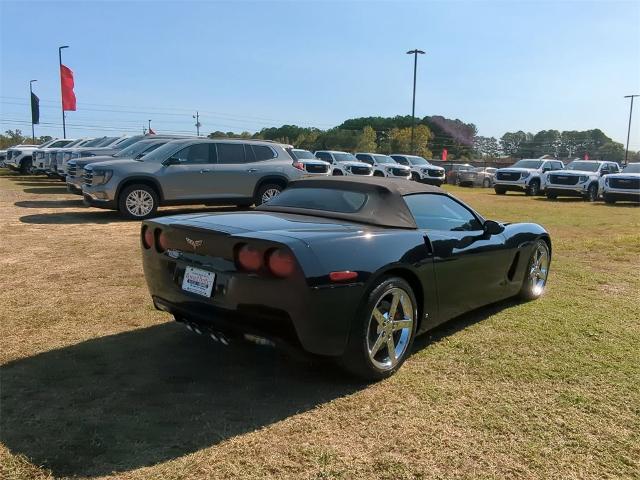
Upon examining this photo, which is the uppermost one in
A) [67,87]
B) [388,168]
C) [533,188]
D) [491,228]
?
[67,87]

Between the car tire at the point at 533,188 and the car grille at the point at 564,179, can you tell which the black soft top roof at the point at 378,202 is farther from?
the car tire at the point at 533,188

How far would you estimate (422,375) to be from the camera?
3.67 meters

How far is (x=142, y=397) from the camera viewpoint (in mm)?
3236

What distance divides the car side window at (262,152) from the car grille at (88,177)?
3.32m

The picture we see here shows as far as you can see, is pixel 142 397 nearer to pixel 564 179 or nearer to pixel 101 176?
pixel 101 176

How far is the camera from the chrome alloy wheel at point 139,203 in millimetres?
10672

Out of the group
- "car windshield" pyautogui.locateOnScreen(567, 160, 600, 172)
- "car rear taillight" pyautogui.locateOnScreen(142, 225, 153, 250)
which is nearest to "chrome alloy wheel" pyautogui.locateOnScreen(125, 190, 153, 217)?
"car rear taillight" pyautogui.locateOnScreen(142, 225, 153, 250)

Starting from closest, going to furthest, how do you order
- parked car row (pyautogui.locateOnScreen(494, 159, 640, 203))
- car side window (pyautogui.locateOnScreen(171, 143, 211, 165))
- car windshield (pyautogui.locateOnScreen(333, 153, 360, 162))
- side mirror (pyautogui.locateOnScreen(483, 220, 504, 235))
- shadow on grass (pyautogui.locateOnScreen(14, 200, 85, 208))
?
side mirror (pyautogui.locateOnScreen(483, 220, 504, 235)), car side window (pyautogui.locateOnScreen(171, 143, 211, 165)), shadow on grass (pyautogui.locateOnScreen(14, 200, 85, 208)), parked car row (pyautogui.locateOnScreen(494, 159, 640, 203)), car windshield (pyautogui.locateOnScreen(333, 153, 360, 162))

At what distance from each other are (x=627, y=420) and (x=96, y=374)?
10.6ft

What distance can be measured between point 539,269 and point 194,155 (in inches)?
302

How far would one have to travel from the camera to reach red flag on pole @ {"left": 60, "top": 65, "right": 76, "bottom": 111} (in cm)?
2962

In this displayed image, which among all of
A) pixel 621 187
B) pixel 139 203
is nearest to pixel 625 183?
pixel 621 187

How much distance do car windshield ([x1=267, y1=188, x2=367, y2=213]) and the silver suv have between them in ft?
22.0

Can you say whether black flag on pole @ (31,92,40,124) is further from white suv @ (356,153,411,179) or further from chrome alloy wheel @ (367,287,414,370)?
chrome alloy wheel @ (367,287,414,370)
